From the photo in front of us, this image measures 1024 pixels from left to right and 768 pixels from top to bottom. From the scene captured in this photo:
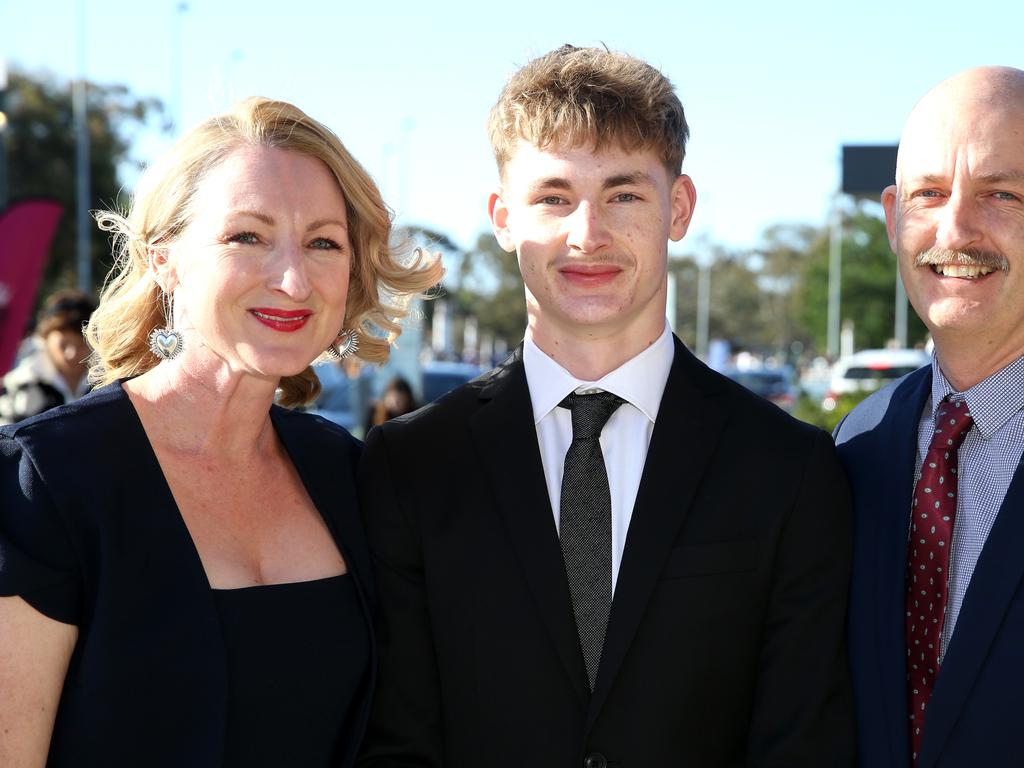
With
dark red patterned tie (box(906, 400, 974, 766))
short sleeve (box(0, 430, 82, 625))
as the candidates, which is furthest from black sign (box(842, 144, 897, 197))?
short sleeve (box(0, 430, 82, 625))

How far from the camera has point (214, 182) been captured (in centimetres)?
295

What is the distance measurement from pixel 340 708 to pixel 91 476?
83 cm

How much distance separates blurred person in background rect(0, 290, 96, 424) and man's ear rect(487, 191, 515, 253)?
13.7ft

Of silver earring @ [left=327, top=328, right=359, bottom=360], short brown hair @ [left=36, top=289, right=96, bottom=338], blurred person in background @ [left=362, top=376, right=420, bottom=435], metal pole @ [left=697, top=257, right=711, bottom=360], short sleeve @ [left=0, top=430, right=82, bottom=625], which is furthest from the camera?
metal pole @ [left=697, top=257, right=711, bottom=360]

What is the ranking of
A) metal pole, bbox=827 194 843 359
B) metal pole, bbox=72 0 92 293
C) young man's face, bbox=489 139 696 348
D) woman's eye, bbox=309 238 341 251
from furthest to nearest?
metal pole, bbox=827 194 843 359 < metal pole, bbox=72 0 92 293 < woman's eye, bbox=309 238 341 251 < young man's face, bbox=489 139 696 348

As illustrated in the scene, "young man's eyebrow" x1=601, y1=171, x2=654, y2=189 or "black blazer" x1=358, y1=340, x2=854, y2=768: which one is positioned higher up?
"young man's eyebrow" x1=601, y1=171, x2=654, y2=189

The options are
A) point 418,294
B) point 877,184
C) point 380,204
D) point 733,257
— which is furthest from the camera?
point 733,257

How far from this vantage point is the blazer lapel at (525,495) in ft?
9.05

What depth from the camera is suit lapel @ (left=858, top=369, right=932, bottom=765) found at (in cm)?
276

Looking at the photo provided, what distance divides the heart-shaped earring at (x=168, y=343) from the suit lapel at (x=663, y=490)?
123 cm

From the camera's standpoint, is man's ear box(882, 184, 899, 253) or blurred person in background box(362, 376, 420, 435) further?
blurred person in background box(362, 376, 420, 435)

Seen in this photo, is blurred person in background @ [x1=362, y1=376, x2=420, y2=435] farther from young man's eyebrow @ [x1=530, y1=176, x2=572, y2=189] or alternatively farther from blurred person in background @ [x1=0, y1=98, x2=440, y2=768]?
young man's eyebrow @ [x1=530, y1=176, x2=572, y2=189]

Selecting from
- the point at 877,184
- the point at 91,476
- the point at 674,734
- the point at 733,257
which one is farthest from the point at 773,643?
the point at 733,257

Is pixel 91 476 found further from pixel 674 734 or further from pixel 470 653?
pixel 674 734
